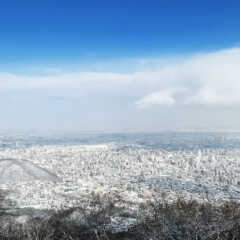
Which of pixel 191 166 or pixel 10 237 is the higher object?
pixel 10 237

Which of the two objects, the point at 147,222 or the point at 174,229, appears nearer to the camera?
the point at 174,229

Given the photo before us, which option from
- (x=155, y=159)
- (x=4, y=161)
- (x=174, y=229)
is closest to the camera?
(x=174, y=229)

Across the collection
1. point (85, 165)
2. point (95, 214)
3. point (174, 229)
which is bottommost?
point (85, 165)

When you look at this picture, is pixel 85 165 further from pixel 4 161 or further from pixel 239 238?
pixel 239 238

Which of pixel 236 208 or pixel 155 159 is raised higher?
pixel 236 208

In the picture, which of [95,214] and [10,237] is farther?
[95,214]

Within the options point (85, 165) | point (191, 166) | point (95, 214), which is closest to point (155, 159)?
point (191, 166)

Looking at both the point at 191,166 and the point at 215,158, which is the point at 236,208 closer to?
the point at 191,166

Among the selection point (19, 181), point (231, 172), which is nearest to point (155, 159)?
point (231, 172)

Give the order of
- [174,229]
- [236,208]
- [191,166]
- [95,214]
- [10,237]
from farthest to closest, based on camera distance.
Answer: [191,166] → [95,214] → [236,208] → [10,237] → [174,229]
